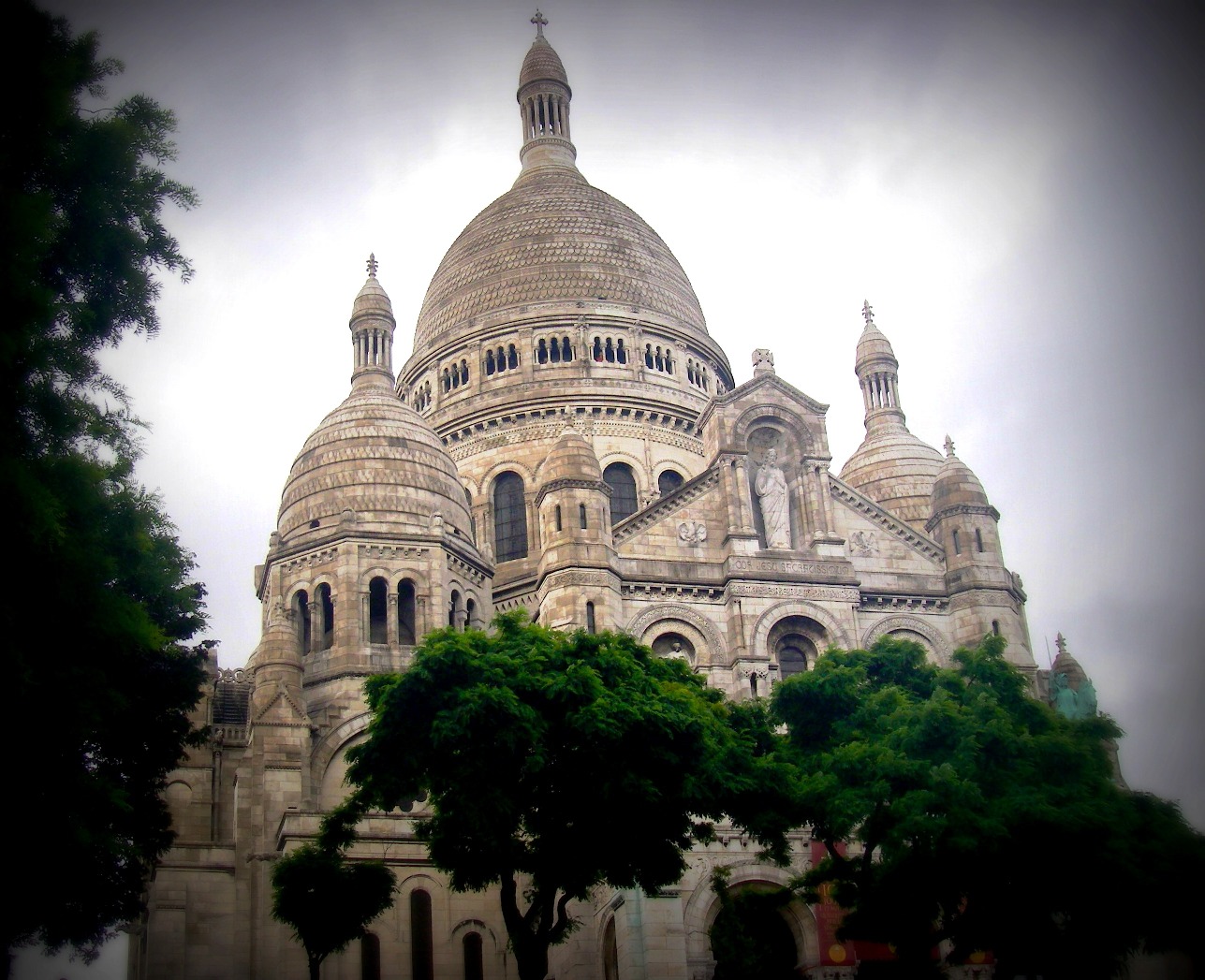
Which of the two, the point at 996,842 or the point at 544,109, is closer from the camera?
the point at 996,842

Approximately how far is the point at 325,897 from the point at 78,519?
1137 centimetres

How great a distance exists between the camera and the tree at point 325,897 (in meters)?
30.1

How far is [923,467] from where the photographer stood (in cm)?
5994

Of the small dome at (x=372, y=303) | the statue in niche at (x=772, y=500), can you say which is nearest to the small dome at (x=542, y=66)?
the small dome at (x=372, y=303)

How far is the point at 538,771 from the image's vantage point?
92.6 feet

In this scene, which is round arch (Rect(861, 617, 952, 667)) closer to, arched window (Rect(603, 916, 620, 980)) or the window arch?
arched window (Rect(603, 916, 620, 980))

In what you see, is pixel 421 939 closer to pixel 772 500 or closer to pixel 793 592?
pixel 793 592

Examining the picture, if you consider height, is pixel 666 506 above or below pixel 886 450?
below

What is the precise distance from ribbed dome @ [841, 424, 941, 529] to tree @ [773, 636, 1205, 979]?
2731cm

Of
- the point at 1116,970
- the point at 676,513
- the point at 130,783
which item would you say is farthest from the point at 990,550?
the point at 130,783

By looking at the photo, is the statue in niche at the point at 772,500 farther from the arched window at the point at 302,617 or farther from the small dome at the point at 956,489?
the arched window at the point at 302,617

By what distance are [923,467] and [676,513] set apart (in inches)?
Result: 697

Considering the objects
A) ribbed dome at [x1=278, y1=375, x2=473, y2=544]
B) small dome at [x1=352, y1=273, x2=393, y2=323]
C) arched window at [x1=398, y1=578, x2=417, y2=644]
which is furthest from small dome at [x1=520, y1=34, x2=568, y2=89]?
arched window at [x1=398, y1=578, x2=417, y2=644]

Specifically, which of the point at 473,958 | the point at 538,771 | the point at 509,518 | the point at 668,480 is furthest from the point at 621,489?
the point at 538,771
